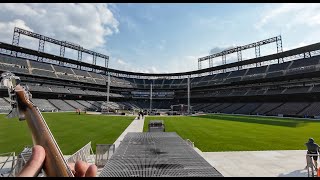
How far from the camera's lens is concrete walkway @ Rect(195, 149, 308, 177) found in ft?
33.4

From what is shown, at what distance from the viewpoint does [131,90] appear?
106m

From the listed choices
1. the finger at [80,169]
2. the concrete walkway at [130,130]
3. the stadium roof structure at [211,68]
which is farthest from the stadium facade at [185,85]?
the finger at [80,169]

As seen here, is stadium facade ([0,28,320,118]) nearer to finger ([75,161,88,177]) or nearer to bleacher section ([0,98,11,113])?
bleacher section ([0,98,11,113])

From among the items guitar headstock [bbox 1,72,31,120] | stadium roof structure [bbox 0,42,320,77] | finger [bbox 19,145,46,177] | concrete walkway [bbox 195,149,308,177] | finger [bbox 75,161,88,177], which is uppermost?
stadium roof structure [bbox 0,42,320,77]

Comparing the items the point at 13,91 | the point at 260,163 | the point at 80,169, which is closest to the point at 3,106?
the point at 260,163

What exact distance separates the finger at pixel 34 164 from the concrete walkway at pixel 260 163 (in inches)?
359

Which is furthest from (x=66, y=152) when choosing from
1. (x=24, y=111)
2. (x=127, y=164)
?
(x=24, y=111)

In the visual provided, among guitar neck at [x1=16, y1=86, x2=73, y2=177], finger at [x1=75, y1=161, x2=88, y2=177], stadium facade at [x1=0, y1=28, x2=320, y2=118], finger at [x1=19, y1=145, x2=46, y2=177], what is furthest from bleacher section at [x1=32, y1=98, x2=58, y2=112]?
finger at [x1=19, y1=145, x2=46, y2=177]

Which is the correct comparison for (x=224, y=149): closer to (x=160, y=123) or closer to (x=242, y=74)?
(x=160, y=123)

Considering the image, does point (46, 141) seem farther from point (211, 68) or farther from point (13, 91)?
point (211, 68)

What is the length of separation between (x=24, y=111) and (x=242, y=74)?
8281 cm

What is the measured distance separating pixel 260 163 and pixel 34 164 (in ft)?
39.2

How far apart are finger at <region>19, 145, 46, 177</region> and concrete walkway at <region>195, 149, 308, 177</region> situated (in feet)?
29.9

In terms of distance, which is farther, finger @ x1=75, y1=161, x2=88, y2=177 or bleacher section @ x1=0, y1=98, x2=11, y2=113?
bleacher section @ x1=0, y1=98, x2=11, y2=113
